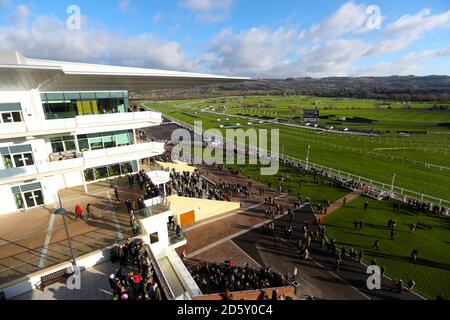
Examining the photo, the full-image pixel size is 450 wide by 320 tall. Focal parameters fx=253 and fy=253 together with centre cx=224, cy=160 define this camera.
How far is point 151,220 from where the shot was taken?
1548cm

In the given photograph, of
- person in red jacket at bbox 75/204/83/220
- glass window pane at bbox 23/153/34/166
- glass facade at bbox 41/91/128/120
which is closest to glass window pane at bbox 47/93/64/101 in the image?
glass facade at bbox 41/91/128/120

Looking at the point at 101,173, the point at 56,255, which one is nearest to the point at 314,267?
the point at 56,255

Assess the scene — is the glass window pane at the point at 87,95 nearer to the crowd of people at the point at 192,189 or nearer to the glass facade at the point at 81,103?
the glass facade at the point at 81,103

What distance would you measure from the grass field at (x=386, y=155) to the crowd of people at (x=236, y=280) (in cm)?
2860

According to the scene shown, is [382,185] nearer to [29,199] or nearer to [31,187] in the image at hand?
[31,187]

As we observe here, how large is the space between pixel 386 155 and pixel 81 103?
5320cm

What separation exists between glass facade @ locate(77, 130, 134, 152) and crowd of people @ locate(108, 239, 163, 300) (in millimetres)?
11789

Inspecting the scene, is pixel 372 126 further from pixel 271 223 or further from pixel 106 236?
pixel 106 236

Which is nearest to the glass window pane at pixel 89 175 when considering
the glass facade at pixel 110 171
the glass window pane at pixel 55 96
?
the glass facade at pixel 110 171

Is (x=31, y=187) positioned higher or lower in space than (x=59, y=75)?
lower

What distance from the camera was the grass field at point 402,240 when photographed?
1839 cm

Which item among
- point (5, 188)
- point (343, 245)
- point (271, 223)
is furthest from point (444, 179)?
point (5, 188)

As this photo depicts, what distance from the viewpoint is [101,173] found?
24.0m

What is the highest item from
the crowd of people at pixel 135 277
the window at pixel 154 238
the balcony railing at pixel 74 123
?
the balcony railing at pixel 74 123
